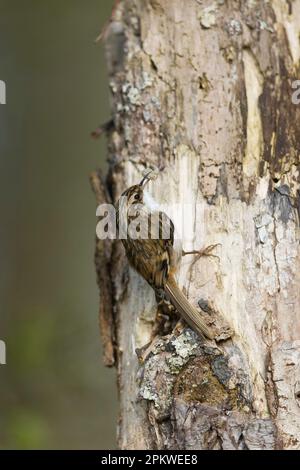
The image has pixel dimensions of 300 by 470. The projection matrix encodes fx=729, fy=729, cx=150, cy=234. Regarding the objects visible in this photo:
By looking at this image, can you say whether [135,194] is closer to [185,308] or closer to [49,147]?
[185,308]

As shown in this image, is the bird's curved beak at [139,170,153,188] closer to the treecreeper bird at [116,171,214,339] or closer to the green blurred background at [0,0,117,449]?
the treecreeper bird at [116,171,214,339]

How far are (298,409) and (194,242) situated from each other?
0.79 metres

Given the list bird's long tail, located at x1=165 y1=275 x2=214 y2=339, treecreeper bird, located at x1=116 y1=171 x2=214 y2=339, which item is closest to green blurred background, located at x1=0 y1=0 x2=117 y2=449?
treecreeper bird, located at x1=116 y1=171 x2=214 y2=339

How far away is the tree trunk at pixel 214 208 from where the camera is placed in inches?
105

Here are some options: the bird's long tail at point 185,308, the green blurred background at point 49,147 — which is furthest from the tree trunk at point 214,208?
the green blurred background at point 49,147

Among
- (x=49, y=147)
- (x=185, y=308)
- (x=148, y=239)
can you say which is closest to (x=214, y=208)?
(x=148, y=239)

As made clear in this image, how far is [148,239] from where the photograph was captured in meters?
3.19

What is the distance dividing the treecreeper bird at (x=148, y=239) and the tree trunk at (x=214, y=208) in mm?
59

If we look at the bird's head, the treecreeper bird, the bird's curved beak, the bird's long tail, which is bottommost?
the bird's long tail

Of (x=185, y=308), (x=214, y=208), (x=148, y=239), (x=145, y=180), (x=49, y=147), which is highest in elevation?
(x=49, y=147)

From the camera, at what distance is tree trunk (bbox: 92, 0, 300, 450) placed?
2.66m

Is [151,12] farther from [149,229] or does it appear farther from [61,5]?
[61,5]

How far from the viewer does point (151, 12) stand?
Result: 137 inches

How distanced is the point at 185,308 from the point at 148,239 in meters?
0.48
